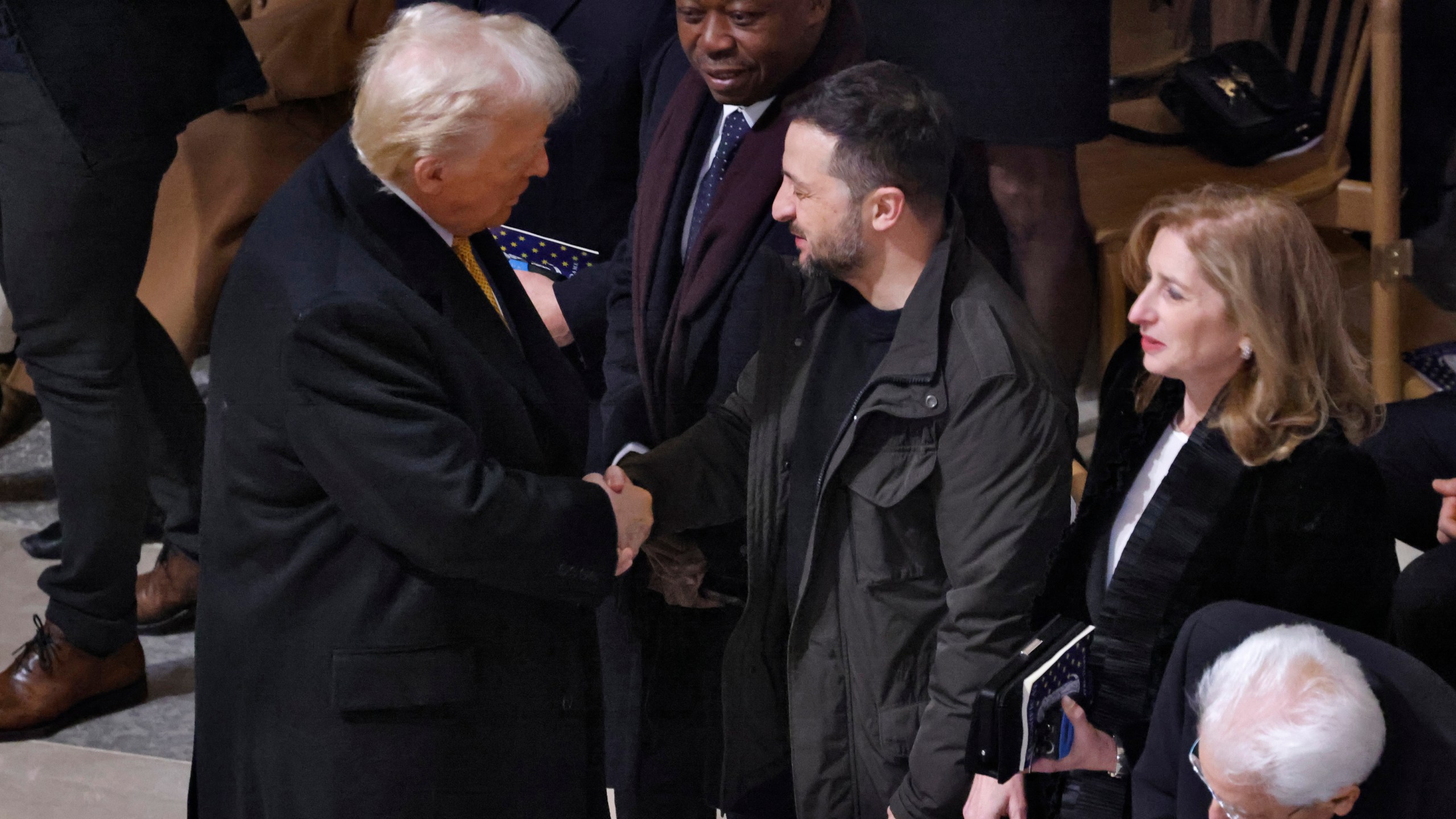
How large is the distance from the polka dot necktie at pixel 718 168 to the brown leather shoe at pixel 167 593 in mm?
1844

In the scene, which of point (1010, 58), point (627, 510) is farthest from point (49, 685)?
point (1010, 58)

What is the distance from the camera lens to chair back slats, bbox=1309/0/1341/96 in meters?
2.22

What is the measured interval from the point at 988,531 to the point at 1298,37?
0.88 meters

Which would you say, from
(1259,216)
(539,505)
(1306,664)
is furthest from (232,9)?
(1306,664)

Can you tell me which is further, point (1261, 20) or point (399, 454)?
point (1261, 20)

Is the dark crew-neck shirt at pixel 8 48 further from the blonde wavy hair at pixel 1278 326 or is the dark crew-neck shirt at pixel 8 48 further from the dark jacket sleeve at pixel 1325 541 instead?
the dark jacket sleeve at pixel 1325 541

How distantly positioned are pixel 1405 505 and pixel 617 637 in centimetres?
130

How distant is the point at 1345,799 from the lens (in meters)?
1.70

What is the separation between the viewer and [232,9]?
10.7 ft

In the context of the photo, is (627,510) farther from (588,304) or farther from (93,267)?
(93,267)

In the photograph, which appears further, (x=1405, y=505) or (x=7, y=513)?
(x=7, y=513)

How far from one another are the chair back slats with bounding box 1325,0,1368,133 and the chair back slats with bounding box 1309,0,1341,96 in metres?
0.02

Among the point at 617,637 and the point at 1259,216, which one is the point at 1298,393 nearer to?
the point at 1259,216

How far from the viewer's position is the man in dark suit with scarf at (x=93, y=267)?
302cm
